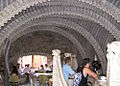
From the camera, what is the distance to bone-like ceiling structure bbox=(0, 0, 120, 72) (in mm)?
9578

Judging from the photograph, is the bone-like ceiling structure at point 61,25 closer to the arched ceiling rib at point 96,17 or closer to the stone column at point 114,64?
the arched ceiling rib at point 96,17

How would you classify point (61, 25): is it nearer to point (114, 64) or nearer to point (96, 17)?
point (96, 17)

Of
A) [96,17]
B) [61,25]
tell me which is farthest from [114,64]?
[61,25]

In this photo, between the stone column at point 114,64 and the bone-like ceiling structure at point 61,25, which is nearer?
the stone column at point 114,64

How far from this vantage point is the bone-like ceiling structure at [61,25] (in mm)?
9578

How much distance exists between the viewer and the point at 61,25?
15836 millimetres

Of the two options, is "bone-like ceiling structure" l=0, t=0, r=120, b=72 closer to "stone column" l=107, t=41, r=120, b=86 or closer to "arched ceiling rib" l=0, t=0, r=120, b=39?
"arched ceiling rib" l=0, t=0, r=120, b=39

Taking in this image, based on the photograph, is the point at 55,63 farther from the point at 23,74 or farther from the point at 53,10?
the point at 23,74

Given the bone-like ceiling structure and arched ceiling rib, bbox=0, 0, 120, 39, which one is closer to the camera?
the bone-like ceiling structure

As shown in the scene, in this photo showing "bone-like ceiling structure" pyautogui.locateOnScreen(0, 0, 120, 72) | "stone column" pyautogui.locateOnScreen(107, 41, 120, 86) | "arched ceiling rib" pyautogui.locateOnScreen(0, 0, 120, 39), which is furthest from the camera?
"arched ceiling rib" pyautogui.locateOnScreen(0, 0, 120, 39)

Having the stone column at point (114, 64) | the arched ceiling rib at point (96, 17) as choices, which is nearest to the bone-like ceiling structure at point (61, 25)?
the arched ceiling rib at point (96, 17)

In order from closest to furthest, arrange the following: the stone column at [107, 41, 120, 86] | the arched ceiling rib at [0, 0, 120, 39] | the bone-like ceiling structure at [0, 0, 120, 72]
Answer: the stone column at [107, 41, 120, 86], the bone-like ceiling structure at [0, 0, 120, 72], the arched ceiling rib at [0, 0, 120, 39]

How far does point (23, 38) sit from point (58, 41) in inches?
81.3

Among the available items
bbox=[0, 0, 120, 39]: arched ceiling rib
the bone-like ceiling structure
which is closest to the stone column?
the bone-like ceiling structure
